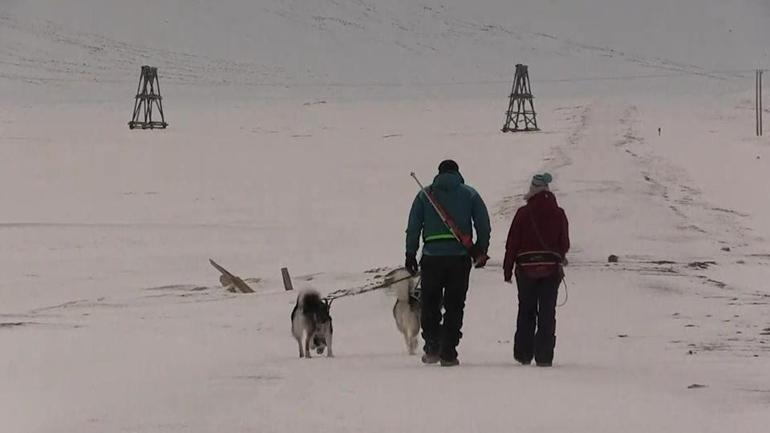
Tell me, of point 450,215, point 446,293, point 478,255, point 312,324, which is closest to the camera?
point 478,255

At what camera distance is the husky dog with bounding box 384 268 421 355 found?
10.2 meters

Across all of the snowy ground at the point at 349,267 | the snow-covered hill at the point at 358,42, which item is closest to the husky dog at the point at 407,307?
the snowy ground at the point at 349,267

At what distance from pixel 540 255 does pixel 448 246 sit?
2.13 feet

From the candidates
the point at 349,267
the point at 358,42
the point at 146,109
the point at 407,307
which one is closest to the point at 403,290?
the point at 407,307

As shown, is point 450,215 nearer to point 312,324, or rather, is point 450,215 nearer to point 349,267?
point 312,324

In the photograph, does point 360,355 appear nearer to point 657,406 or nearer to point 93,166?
point 657,406

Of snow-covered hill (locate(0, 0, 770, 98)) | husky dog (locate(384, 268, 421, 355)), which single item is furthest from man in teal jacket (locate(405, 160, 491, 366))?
snow-covered hill (locate(0, 0, 770, 98))

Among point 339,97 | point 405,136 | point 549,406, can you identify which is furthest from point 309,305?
point 339,97

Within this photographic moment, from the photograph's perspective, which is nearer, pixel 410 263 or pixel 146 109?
pixel 410 263

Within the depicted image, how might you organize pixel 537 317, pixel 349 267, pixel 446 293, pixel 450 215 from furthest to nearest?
pixel 349 267, pixel 537 317, pixel 446 293, pixel 450 215

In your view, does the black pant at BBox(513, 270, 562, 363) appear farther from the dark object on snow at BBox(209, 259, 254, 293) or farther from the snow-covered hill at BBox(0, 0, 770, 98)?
the snow-covered hill at BBox(0, 0, 770, 98)

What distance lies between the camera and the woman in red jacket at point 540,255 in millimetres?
9273

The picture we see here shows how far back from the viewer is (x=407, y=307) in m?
10.3

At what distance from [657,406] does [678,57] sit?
274 ft
